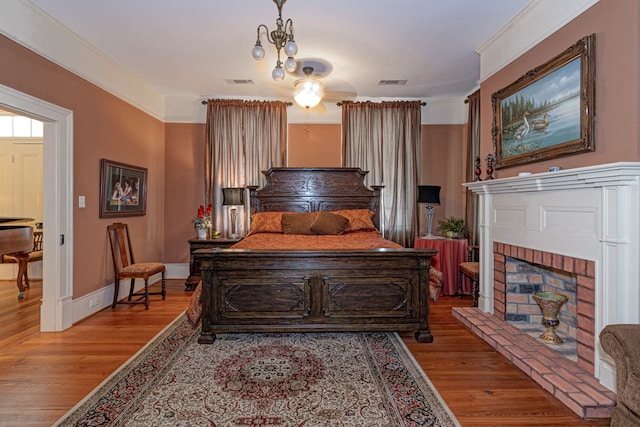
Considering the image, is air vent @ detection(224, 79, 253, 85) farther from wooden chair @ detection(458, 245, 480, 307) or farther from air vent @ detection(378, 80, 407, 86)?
wooden chair @ detection(458, 245, 480, 307)

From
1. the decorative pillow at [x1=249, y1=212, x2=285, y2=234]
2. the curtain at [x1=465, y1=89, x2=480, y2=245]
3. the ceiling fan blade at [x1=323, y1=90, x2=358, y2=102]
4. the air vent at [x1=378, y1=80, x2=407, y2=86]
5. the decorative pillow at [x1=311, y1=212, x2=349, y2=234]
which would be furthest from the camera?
the ceiling fan blade at [x1=323, y1=90, x2=358, y2=102]

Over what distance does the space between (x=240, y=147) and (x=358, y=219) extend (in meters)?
2.22

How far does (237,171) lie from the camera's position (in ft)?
17.9

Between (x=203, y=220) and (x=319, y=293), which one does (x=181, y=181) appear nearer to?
(x=203, y=220)

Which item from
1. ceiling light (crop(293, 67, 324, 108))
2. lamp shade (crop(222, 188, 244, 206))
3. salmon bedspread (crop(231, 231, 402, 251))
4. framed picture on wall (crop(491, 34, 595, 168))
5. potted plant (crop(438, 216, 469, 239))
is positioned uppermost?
ceiling light (crop(293, 67, 324, 108))

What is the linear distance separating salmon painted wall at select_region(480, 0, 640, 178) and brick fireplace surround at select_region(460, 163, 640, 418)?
9.8 inches

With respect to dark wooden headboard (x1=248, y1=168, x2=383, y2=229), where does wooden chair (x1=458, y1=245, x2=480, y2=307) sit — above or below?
below

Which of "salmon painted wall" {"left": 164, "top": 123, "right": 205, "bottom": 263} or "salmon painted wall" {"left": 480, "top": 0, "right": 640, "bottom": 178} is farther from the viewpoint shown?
"salmon painted wall" {"left": 164, "top": 123, "right": 205, "bottom": 263}

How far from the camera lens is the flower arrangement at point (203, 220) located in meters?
5.04

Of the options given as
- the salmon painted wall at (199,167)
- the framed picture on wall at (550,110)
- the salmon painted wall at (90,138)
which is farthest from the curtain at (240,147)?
the framed picture on wall at (550,110)

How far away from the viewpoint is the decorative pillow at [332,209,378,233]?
4.78m

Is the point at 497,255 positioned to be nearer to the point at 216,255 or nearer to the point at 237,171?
the point at 216,255

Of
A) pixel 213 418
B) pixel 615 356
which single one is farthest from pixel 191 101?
pixel 615 356

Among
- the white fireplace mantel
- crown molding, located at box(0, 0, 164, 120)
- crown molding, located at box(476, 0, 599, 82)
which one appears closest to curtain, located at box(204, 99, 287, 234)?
crown molding, located at box(0, 0, 164, 120)
